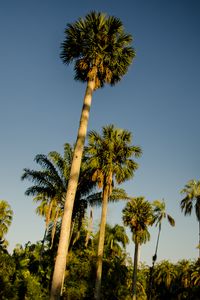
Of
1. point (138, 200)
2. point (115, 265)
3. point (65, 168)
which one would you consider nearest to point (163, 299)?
point (115, 265)

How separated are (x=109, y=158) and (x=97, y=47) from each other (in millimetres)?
11562

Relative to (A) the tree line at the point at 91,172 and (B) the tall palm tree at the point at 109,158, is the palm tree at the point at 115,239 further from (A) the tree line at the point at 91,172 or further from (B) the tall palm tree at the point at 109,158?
(B) the tall palm tree at the point at 109,158

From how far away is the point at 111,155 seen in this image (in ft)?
84.7

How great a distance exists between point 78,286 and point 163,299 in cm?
3517

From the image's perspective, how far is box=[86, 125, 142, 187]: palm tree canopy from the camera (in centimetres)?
2547

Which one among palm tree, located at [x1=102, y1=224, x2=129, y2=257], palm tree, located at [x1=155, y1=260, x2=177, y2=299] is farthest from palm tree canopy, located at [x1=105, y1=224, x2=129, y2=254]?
palm tree, located at [x1=155, y1=260, x2=177, y2=299]

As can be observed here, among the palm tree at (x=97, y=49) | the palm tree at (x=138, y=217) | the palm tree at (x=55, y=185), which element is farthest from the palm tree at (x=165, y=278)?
the palm tree at (x=97, y=49)

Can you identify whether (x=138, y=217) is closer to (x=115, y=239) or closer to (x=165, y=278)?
(x=115, y=239)

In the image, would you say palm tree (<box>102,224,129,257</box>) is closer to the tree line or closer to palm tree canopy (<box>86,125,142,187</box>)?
the tree line

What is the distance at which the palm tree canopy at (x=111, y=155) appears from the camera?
2547cm

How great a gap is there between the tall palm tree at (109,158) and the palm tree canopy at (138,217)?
1563 cm

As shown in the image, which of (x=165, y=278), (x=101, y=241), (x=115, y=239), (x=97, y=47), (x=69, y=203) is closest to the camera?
(x=69, y=203)

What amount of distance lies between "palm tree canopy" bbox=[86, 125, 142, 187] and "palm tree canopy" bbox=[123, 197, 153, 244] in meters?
15.6

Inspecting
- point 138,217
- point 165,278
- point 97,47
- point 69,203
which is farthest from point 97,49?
point 165,278
